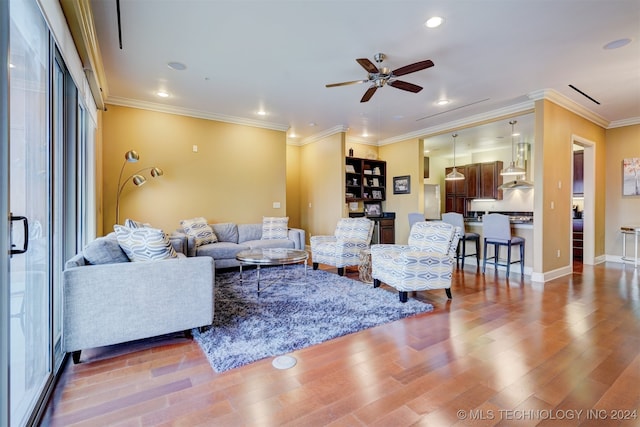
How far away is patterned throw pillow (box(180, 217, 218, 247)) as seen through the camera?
193 inches

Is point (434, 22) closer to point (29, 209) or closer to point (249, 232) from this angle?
point (29, 209)

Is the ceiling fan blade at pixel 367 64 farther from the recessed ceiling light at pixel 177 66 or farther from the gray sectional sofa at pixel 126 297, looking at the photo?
the gray sectional sofa at pixel 126 297

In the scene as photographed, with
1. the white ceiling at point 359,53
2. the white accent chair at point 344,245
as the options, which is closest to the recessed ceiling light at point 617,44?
the white ceiling at point 359,53

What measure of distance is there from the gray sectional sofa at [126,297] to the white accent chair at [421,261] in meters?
2.04

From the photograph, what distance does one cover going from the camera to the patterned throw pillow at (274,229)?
18.3 ft

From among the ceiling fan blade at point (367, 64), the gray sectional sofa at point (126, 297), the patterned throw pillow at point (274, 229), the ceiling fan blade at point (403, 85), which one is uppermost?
the ceiling fan blade at point (367, 64)

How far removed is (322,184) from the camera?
23.2 feet

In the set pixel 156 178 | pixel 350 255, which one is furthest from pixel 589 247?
pixel 156 178

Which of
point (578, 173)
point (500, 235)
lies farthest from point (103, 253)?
point (578, 173)

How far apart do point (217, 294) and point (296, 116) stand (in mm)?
3562

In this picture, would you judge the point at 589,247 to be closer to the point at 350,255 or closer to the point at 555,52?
the point at 555,52

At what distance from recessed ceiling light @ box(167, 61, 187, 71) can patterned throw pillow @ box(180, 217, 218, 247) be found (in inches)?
92.3

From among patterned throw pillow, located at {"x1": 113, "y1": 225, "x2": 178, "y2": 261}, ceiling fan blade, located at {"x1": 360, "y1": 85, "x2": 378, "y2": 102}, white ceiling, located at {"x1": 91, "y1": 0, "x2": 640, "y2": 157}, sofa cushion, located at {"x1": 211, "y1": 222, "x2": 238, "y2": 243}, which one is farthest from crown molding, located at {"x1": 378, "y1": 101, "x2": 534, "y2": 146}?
patterned throw pillow, located at {"x1": 113, "y1": 225, "x2": 178, "y2": 261}

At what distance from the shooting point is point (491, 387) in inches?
71.9
